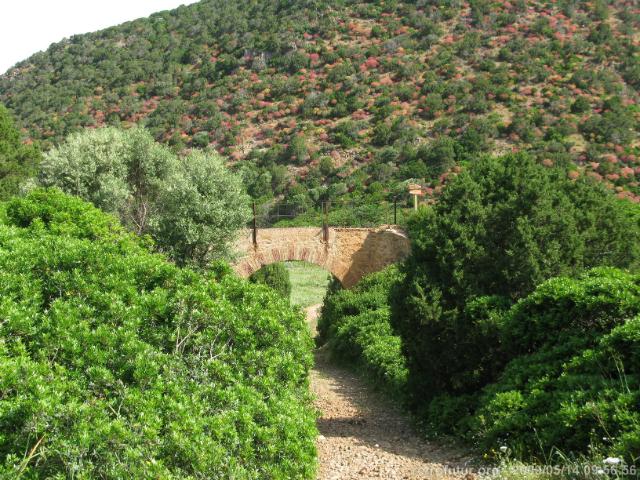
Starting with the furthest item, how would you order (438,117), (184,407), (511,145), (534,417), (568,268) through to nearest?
(438,117) < (511,145) < (568,268) < (534,417) < (184,407)

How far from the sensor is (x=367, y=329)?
49.9 feet

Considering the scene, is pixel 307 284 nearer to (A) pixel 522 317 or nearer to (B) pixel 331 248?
(B) pixel 331 248

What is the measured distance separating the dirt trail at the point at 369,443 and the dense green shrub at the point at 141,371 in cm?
115

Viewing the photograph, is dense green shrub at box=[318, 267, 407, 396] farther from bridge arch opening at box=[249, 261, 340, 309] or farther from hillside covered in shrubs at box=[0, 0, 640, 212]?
hillside covered in shrubs at box=[0, 0, 640, 212]

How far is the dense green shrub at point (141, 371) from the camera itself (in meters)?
3.88

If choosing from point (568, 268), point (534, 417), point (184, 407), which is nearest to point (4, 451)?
point (184, 407)

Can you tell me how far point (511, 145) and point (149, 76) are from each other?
26.4 metres

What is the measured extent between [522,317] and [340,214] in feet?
51.6

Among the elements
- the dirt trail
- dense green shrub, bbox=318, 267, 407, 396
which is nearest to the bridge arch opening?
dense green shrub, bbox=318, 267, 407, 396

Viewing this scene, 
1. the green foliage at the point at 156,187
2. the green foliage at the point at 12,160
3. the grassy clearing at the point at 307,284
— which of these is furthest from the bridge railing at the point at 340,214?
the green foliage at the point at 12,160

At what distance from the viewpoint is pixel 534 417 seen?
5840mm

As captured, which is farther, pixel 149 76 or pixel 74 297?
pixel 149 76

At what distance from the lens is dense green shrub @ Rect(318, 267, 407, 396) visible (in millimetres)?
12273

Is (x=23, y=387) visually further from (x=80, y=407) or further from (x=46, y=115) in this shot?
(x=46, y=115)
